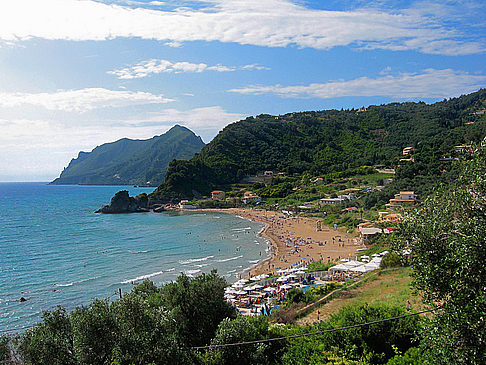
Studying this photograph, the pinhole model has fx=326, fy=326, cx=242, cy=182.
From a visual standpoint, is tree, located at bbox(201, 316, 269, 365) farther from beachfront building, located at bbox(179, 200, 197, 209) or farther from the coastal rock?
the coastal rock

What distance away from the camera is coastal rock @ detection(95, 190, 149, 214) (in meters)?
78.6

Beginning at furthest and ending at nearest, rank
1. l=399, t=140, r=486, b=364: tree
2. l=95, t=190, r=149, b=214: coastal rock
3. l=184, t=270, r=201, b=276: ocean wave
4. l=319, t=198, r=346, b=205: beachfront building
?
l=95, t=190, r=149, b=214: coastal rock → l=319, t=198, r=346, b=205: beachfront building → l=184, t=270, r=201, b=276: ocean wave → l=399, t=140, r=486, b=364: tree

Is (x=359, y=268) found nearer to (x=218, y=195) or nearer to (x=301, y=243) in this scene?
(x=301, y=243)

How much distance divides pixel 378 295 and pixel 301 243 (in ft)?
82.1

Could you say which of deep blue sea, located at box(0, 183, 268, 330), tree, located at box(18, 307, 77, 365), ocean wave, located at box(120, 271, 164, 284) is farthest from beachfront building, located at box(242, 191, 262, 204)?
tree, located at box(18, 307, 77, 365)

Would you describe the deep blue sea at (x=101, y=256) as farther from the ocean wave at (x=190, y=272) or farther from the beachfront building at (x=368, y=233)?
the beachfront building at (x=368, y=233)

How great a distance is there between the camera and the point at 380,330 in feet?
29.4

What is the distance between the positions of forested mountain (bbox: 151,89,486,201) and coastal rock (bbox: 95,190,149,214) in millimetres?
5116

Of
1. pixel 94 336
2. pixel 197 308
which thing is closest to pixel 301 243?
pixel 197 308

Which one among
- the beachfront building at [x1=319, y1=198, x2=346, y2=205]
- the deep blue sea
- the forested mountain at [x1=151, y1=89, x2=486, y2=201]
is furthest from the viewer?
the forested mountain at [x1=151, y1=89, x2=486, y2=201]

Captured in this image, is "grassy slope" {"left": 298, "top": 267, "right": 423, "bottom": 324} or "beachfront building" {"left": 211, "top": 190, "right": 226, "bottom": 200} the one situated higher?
"beachfront building" {"left": 211, "top": 190, "right": 226, "bottom": 200}

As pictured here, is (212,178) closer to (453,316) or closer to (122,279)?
(122,279)

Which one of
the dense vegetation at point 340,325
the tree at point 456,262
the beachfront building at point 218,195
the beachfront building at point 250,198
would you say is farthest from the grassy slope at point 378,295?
the beachfront building at point 218,195

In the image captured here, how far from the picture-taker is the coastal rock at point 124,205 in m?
78.6
